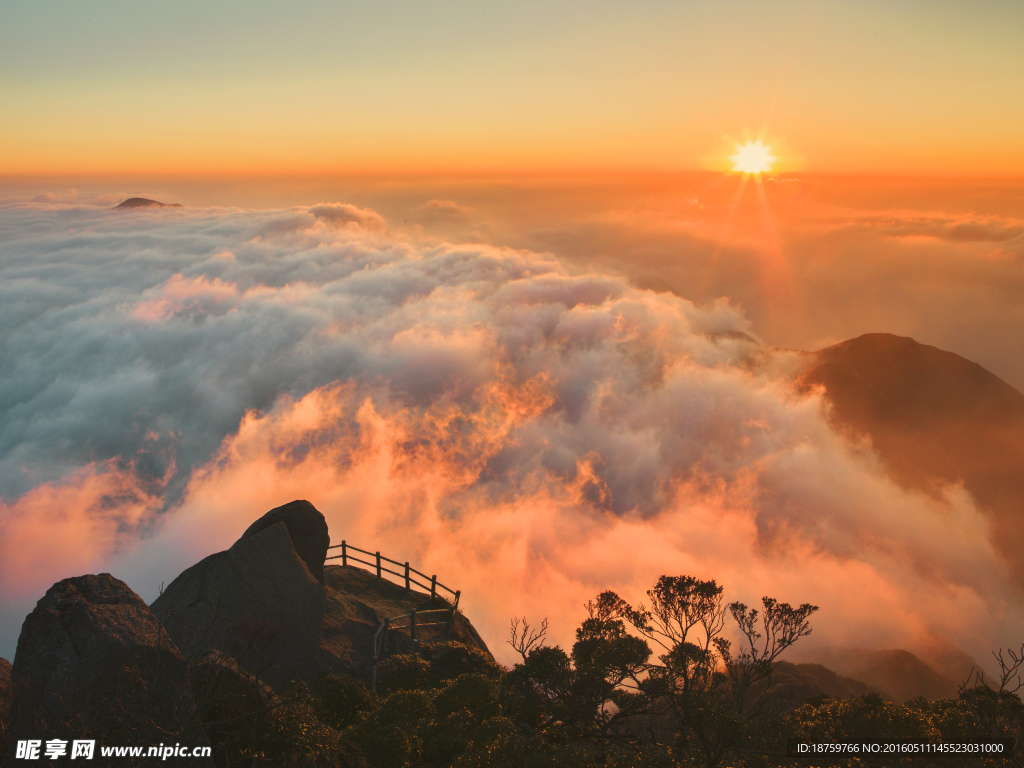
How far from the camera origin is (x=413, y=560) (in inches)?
4926

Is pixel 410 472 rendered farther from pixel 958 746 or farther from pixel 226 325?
pixel 958 746

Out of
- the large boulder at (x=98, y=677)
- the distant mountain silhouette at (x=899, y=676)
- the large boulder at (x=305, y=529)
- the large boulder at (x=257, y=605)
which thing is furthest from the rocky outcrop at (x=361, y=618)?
the distant mountain silhouette at (x=899, y=676)

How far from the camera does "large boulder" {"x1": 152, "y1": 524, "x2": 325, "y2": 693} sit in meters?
18.6

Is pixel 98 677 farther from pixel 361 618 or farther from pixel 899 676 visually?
pixel 899 676

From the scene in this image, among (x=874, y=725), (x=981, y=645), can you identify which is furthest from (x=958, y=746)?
(x=981, y=645)

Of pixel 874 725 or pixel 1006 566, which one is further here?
pixel 1006 566

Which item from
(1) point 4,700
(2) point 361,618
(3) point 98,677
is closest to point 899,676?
(2) point 361,618

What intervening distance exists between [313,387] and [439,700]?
6673 inches

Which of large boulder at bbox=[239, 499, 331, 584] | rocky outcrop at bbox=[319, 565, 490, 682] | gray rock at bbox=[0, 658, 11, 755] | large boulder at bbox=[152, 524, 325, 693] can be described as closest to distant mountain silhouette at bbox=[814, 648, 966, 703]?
rocky outcrop at bbox=[319, 565, 490, 682]

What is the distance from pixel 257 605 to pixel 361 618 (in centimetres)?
650

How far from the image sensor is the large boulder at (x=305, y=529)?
24.4 meters

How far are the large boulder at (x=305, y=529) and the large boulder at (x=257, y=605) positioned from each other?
197cm

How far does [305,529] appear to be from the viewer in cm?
2464

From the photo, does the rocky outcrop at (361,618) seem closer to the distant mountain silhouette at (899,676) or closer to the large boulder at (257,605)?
the large boulder at (257,605)
